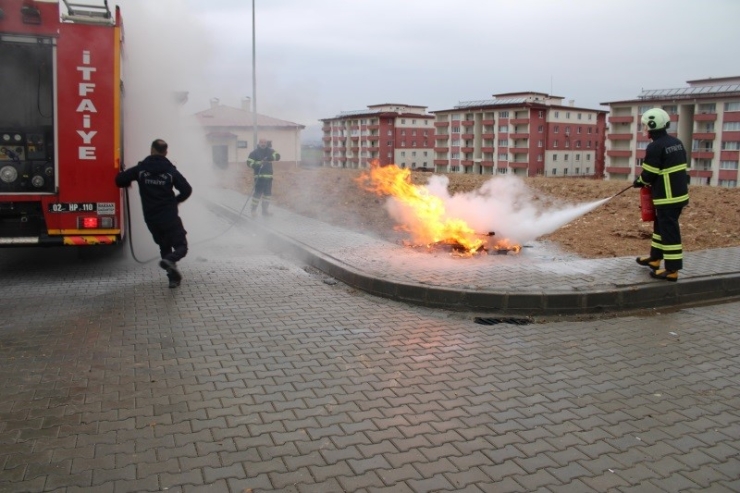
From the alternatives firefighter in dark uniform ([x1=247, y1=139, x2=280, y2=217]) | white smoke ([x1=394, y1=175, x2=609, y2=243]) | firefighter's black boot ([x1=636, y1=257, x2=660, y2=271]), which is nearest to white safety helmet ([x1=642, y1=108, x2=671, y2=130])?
firefighter's black boot ([x1=636, y1=257, x2=660, y2=271])

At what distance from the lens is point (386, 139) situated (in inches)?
3477

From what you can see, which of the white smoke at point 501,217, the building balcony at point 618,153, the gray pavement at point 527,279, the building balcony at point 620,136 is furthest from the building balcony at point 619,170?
the gray pavement at point 527,279

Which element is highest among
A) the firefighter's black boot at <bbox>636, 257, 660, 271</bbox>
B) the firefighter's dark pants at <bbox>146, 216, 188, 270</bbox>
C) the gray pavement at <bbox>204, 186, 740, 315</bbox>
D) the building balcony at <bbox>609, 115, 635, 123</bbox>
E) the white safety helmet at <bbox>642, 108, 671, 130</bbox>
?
the building balcony at <bbox>609, 115, 635, 123</bbox>

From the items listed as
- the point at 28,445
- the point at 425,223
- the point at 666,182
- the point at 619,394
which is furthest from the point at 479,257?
the point at 28,445

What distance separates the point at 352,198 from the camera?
1808cm

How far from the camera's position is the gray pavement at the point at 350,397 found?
3.25 m

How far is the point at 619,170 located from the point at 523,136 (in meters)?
13.0

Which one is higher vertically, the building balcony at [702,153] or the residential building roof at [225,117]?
the building balcony at [702,153]

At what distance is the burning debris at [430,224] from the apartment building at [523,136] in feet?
226

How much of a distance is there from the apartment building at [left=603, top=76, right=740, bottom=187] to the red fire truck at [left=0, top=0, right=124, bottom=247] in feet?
203

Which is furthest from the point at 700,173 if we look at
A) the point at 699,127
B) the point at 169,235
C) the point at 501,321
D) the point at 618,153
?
the point at 169,235

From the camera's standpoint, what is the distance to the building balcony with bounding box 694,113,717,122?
65188 millimetres

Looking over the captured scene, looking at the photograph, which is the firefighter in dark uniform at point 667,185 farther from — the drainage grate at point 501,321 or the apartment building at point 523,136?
the apartment building at point 523,136

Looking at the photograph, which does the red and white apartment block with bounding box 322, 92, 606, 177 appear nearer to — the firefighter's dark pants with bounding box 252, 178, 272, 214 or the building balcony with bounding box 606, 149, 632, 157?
the building balcony with bounding box 606, 149, 632, 157
